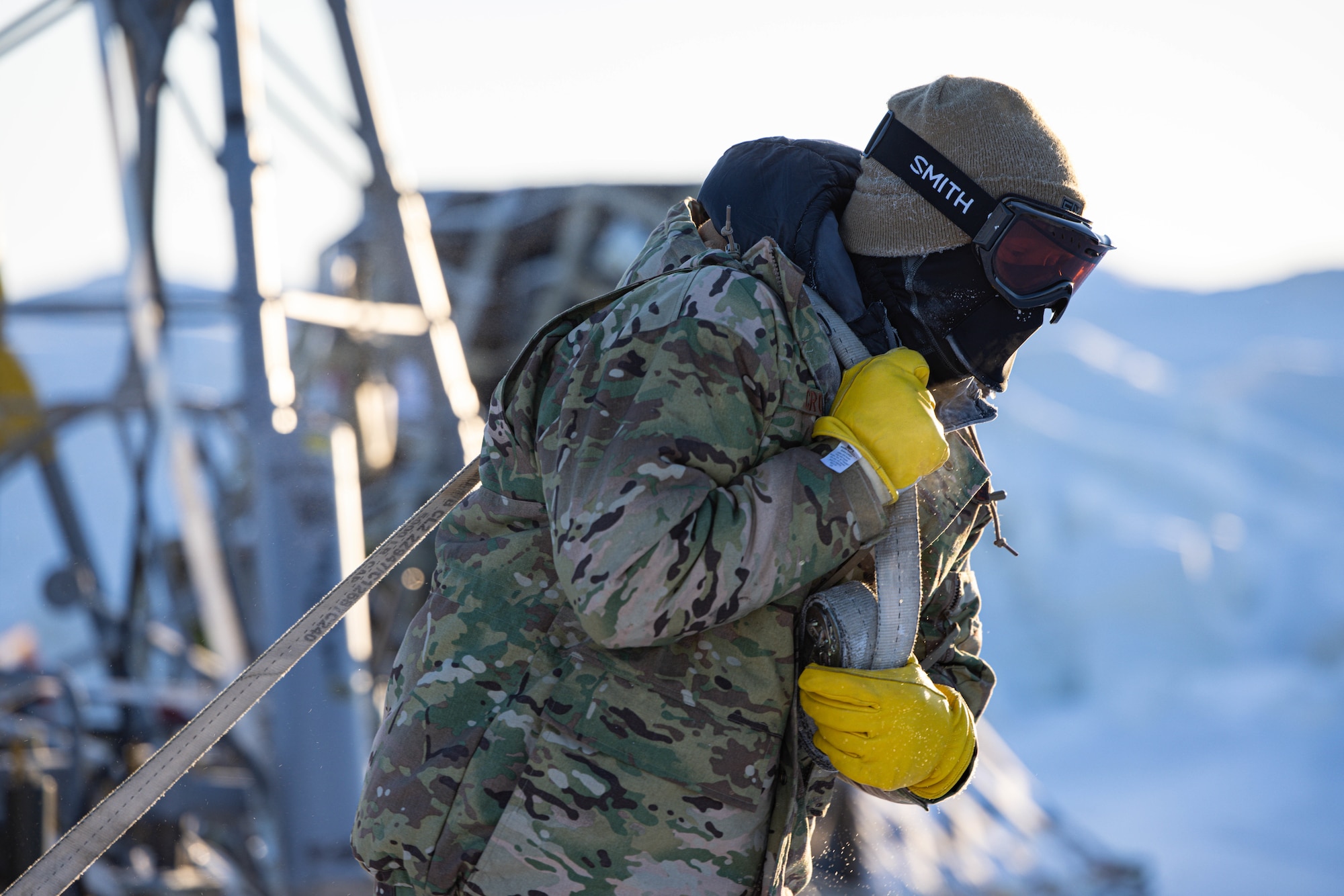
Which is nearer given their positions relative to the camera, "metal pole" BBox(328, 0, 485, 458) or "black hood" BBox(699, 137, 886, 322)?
"black hood" BBox(699, 137, 886, 322)

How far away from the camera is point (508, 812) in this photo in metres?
1.16

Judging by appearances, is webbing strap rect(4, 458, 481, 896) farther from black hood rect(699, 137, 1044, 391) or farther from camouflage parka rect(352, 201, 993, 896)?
black hood rect(699, 137, 1044, 391)

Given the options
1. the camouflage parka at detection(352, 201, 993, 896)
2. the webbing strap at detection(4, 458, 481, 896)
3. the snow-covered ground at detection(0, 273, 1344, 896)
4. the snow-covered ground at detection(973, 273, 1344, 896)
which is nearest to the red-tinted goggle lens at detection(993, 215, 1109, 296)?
Result: the camouflage parka at detection(352, 201, 993, 896)

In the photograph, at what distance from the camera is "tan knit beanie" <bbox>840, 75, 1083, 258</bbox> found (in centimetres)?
131

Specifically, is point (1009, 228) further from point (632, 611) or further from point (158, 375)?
point (158, 375)

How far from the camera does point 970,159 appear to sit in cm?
131

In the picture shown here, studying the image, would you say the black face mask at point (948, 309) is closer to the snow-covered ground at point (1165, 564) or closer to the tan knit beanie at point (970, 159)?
the tan knit beanie at point (970, 159)

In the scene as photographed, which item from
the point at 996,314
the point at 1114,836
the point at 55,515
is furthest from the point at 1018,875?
the point at 55,515

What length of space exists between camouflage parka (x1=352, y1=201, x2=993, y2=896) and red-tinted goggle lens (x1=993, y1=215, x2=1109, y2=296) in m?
0.29

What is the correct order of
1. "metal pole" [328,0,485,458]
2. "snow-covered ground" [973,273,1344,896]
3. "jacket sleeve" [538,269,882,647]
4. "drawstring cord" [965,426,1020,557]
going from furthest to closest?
"snow-covered ground" [973,273,1344,896] → "metal pole" [328,0,485,458] → "drawstring cord" [965,426,1020,557] → "jacket sleeve" [538,269,882,647]

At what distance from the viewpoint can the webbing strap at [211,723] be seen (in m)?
1.28

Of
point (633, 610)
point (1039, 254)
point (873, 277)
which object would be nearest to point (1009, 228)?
point (1039, 254)

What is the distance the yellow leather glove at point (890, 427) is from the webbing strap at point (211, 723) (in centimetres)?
51

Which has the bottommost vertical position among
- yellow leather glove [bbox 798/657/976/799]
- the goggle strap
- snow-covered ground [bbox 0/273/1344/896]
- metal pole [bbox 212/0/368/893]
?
snow-covered ground [bbox 0/273/1344/896]
